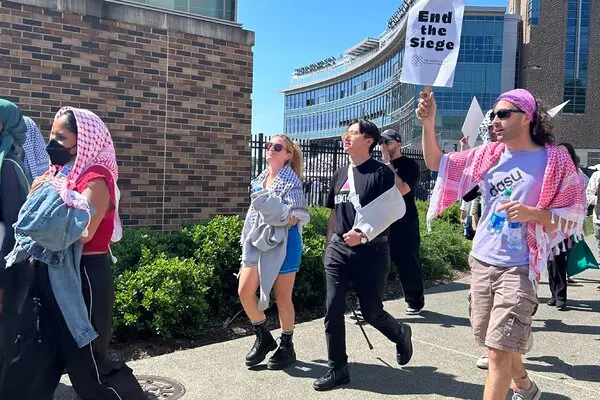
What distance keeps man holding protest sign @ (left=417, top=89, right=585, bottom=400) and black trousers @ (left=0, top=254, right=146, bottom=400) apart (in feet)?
6.62

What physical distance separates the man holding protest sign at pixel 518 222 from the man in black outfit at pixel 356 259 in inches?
33.1

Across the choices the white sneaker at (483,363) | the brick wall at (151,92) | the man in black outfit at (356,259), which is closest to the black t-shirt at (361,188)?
the man in black outfit at (356,259)

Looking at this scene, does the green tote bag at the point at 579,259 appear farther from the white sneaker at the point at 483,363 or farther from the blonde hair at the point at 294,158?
the blonde hair at the point at 294,158

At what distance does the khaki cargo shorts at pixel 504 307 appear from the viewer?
325 cm

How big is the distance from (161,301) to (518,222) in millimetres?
3020

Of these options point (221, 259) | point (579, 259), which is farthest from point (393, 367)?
point (579, 259)

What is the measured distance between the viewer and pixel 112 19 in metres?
7.19

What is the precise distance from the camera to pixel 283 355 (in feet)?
15.0

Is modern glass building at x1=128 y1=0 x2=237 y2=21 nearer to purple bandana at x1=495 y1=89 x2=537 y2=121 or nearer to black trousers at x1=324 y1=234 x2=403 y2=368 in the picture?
black trousers at x1=324 y1=234 x2=403 y2=368

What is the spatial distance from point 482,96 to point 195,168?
218ft

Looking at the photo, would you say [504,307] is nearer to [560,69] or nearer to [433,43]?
[433,43]

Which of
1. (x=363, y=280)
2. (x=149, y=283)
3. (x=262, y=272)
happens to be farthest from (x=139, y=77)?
(x=363, y=280)

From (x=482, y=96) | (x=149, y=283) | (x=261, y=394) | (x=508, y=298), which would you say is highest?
(x=482, y=96)

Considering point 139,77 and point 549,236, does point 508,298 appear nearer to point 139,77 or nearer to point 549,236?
point 549,236
